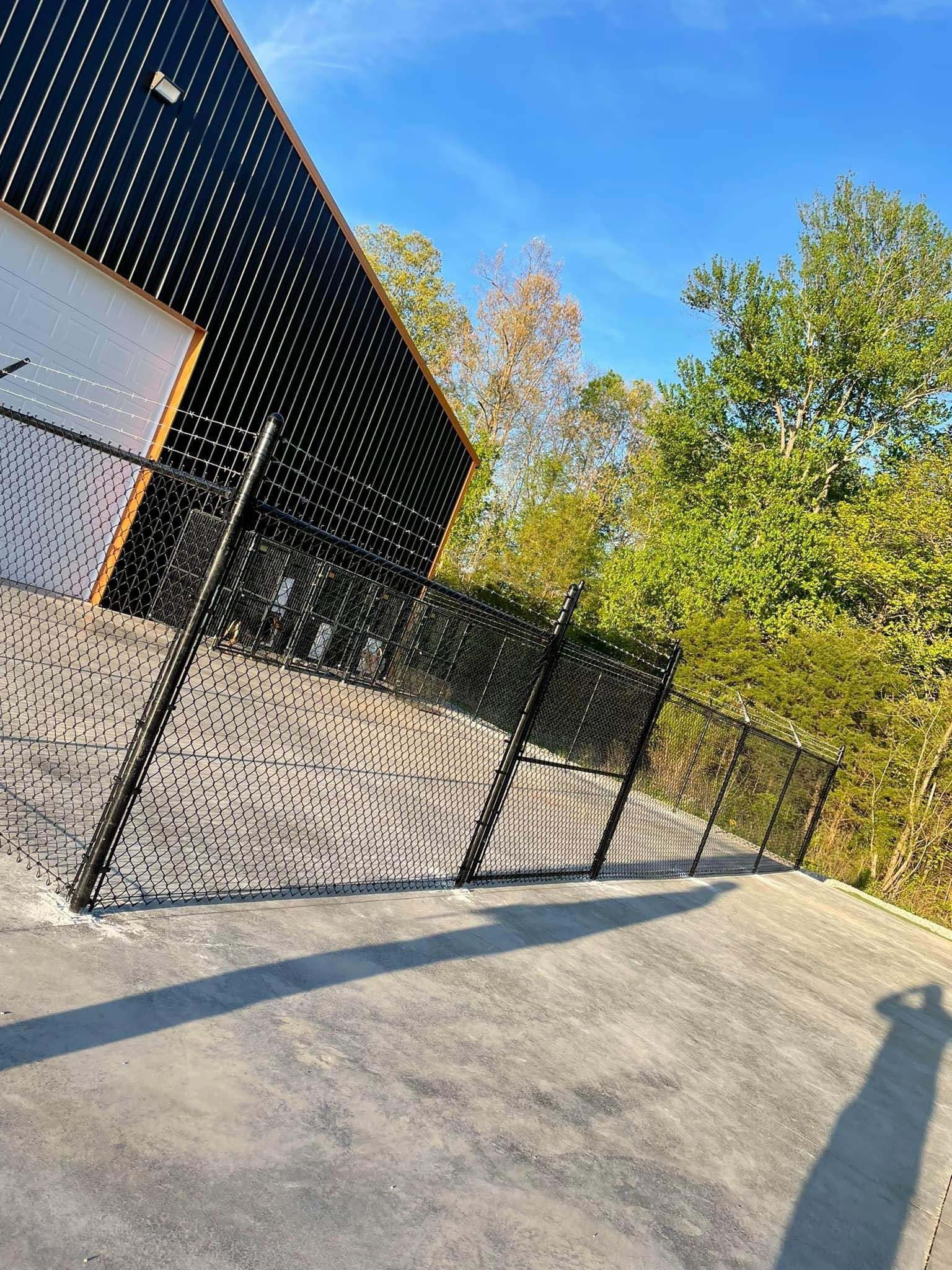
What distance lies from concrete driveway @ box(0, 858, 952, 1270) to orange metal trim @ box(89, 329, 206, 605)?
8956 mm

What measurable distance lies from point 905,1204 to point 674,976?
7.05 ft

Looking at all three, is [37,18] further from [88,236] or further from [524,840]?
[524,840]

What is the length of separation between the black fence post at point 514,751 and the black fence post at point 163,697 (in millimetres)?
2646

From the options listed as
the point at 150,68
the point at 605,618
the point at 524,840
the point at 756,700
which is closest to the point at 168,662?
the point at 524,840

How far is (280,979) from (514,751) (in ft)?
8.24

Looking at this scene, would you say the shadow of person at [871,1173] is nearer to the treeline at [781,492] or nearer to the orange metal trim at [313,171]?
the treeline at [781,492]

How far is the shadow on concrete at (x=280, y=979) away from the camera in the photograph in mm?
2697

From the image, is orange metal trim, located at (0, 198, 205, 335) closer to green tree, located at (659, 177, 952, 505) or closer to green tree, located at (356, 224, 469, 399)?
green tree, located at (659, 177, 952, 505)

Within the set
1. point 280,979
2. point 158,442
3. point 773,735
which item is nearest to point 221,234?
point 158,442

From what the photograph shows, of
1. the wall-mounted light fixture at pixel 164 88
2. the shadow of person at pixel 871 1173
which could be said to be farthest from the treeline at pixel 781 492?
the wall-mounted light fixture at pixel 164 88

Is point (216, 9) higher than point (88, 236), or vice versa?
point (216, 9)

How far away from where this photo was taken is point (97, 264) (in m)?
11.5

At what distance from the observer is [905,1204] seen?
388 cm

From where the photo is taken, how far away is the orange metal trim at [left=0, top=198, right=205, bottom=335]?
34.4 feet
